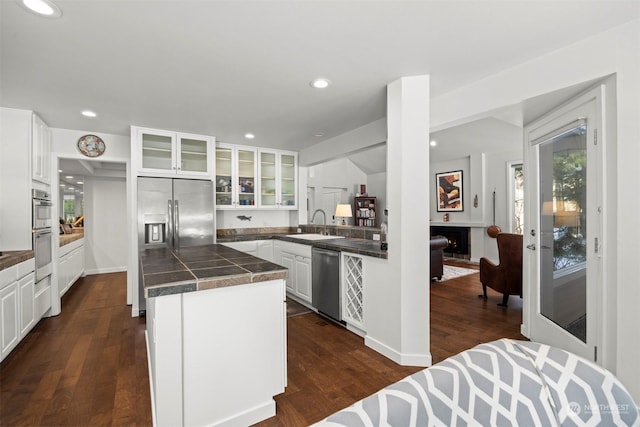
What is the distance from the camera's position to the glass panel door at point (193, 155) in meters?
3.95

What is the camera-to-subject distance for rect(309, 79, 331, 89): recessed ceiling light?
241 centimetres

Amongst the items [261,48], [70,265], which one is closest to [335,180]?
[70,265]

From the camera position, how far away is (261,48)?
192cm

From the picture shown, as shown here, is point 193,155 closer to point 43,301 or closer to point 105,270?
point 43,301

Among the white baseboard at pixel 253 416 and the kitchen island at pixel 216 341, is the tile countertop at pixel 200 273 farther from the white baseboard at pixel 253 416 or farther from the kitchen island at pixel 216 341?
the white baseboard at pixel 253 416

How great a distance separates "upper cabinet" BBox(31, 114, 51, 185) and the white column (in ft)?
12.4

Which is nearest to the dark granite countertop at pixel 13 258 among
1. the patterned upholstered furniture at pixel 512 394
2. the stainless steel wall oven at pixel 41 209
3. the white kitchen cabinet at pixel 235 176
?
the stainless steel wall oven at pixel 41 209

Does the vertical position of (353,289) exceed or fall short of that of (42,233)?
it falls short

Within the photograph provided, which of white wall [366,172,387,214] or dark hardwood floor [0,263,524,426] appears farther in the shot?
white wall [366,172,387,214]

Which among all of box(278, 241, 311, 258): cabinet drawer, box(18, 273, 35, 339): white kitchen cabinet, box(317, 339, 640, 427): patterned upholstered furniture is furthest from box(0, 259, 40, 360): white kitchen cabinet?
box(317, 339, 640, 427): patterned upholstered furniture

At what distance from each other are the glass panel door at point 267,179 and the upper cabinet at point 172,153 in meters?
0.96

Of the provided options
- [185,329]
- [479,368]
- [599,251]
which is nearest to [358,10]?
[479,368]

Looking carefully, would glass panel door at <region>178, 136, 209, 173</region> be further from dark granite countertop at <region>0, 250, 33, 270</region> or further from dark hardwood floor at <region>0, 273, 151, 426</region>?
dark hardwood floor at <region>0, 273, 151, 426</region>

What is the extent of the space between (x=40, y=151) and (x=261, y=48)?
3.13 m
